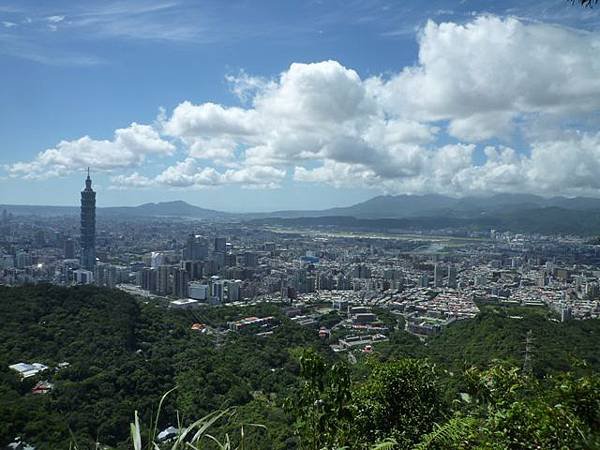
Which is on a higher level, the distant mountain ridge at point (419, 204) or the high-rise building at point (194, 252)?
the distant mountain ridge at point (419, 204)

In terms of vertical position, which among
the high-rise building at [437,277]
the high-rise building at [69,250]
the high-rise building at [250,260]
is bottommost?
the high-rise building at [437,277]

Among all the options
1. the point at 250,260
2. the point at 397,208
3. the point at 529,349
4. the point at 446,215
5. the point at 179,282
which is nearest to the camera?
the point at 529,349

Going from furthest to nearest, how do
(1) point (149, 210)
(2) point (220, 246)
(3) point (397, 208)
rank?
1. (3) point (397, 208)
2. (1) point (149, 210)
3. (2) point (220, 246)

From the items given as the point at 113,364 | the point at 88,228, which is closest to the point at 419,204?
the point at 88,228

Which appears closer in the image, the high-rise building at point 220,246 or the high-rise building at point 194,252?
the high-rise building at point 194,252

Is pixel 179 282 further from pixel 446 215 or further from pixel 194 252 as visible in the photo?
pixel 446 215

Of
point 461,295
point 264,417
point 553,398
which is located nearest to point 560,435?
point 553,398

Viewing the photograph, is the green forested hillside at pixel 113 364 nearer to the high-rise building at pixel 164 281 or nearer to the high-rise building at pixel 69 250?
the high-rise building at pixel 164 281

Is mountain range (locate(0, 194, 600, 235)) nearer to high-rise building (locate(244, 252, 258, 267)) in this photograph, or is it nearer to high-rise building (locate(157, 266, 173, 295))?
high-rise building (locate(244, 252, 258, 267))

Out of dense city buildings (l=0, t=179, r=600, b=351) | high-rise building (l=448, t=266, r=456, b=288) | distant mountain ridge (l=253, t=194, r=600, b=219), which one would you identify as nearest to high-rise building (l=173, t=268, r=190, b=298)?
dense city buildings (l=0, t=179, r=600, b=351)

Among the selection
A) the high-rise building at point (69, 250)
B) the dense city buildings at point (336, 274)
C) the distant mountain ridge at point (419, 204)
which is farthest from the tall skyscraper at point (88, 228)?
the distant mountain ridge at point (419, 204)
